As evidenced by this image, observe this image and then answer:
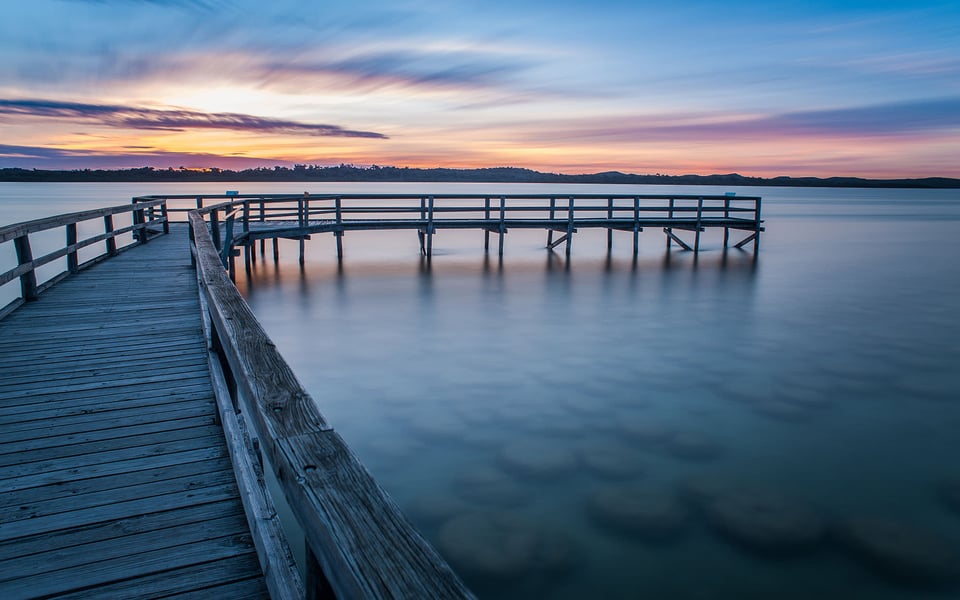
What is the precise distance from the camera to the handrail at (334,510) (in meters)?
1.17

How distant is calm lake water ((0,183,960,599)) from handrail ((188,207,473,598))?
2.75 metres

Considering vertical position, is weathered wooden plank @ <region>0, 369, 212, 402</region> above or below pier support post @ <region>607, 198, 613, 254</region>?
below

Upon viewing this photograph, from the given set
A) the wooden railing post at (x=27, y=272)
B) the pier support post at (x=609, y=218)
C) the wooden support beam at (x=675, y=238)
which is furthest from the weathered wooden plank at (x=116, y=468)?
the wooden support beam at (x=675, y=238)

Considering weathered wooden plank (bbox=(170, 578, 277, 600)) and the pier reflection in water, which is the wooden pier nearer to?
weathered wooden plank (bbox=(170, 578, 277, 600))

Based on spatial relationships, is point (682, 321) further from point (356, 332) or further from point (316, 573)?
point (316, 573)

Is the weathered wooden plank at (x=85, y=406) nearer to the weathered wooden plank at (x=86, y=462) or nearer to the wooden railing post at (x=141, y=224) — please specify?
the weathered wooden plank at (x=86, y=462)

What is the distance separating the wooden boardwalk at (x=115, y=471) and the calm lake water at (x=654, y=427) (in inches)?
80.8

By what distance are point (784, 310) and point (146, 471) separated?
44.3ft

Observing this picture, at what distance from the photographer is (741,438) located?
21.0 feet

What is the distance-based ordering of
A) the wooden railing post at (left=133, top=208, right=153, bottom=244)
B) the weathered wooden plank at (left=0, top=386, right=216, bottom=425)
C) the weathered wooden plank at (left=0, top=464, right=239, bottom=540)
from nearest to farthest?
the weathered wooden plank at (left=0, top=464, right=239, bottom=540)
the weathered wooden plank at (left=0, top=386, right=216, bottom=425)
the wooden railing post at (left=133, top=208, right=153, bottom=244)

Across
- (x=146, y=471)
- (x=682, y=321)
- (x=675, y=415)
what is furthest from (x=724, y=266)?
(x=146, y=471)

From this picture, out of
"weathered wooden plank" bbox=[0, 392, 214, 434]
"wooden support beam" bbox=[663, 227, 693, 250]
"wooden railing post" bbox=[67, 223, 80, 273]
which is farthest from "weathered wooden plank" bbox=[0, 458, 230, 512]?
"wooden support beam" bbox=[663, 227, 693, 250]

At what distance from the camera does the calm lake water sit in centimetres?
436

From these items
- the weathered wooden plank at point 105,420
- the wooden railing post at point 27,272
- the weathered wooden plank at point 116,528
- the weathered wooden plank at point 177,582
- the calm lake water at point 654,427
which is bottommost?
the calm lake water at point 654,427
